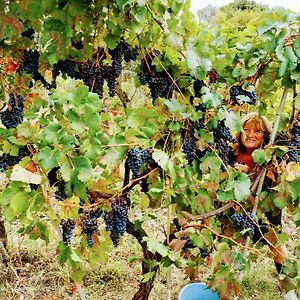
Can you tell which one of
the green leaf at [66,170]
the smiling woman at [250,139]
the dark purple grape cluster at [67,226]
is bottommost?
the dark purple grape cluster at [67,226]

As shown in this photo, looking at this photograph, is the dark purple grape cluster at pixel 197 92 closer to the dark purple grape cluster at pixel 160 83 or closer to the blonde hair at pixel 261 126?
the dark purple grape cluster at pixel 160 83

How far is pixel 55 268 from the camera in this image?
363 cm

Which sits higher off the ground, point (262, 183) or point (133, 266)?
point (262, 183)

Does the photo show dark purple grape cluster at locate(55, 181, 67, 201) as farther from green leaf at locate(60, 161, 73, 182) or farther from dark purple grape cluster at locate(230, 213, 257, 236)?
dark purple grape cluster at locate(230, 213, 257, 236)

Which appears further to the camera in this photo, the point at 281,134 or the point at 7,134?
the point at 281,134

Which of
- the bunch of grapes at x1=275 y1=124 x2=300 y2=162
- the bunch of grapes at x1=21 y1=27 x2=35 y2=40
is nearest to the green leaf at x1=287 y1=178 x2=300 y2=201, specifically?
the bunch of grapes at x1=275 y1=124 x2=300 y2=162

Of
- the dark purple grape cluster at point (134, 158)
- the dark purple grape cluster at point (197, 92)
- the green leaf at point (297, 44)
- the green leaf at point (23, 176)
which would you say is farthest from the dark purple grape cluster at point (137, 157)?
the green leaf at point (297, 44)

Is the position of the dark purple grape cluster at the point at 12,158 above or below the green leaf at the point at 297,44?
below

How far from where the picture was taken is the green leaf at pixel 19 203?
158cm

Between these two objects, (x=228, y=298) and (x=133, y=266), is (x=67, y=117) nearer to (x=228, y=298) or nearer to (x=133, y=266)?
(x=228, y=298)

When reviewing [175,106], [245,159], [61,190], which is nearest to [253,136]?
[245,159]

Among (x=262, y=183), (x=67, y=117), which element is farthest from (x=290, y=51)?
(x=67, y=117)

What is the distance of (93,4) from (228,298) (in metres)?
1.33

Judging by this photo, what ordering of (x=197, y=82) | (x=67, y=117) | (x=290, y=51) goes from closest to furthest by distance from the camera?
(x=67, y=117) < (x=290, y=51) < (x=197, y=82)
